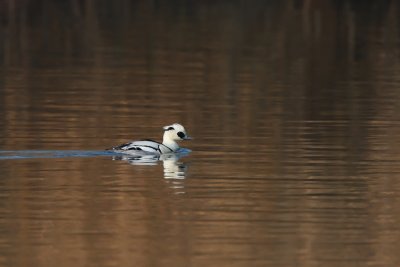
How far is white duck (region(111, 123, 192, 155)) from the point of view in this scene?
17594 millimetres

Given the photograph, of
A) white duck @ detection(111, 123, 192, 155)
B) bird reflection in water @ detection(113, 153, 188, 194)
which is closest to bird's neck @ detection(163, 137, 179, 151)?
white duck @ detection(111, 123, 192, 155)

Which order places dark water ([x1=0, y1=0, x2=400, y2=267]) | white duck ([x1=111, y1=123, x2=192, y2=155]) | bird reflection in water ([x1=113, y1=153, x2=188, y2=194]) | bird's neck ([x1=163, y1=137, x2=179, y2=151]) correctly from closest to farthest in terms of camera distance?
dark water ([x1=0, y1=0, x2=400, y2=267]) < bird reflection in water ([x1=113, y1=153, x2=188, y2=194]) < white duck ([x1=111, y1=123, x2=192, y2=155]) < bird's neck ([x1=163, y1=137, x2=179, y2=151])

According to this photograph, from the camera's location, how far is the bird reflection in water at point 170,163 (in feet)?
51.7

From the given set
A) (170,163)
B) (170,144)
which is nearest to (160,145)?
(170,144)

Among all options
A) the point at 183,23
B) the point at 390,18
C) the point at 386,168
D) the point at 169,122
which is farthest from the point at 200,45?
the point at 386,168

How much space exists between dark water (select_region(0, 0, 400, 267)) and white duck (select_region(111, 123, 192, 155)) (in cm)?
16

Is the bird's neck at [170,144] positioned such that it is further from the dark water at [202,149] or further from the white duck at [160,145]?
the dark water at [202,149]

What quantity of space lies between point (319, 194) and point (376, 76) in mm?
13648

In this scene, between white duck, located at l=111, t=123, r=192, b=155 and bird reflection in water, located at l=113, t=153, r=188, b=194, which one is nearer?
bird reflection in water, located at l=113, t=153, r=188, b=194

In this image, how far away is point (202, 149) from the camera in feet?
60.5

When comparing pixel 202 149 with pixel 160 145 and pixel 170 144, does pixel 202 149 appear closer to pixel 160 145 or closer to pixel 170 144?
pixel 170 144

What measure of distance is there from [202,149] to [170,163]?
0.95 m

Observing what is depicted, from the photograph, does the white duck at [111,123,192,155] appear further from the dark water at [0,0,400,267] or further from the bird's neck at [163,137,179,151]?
the dark water at [0,0,400,267]

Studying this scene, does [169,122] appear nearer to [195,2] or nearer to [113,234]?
[113,234]
